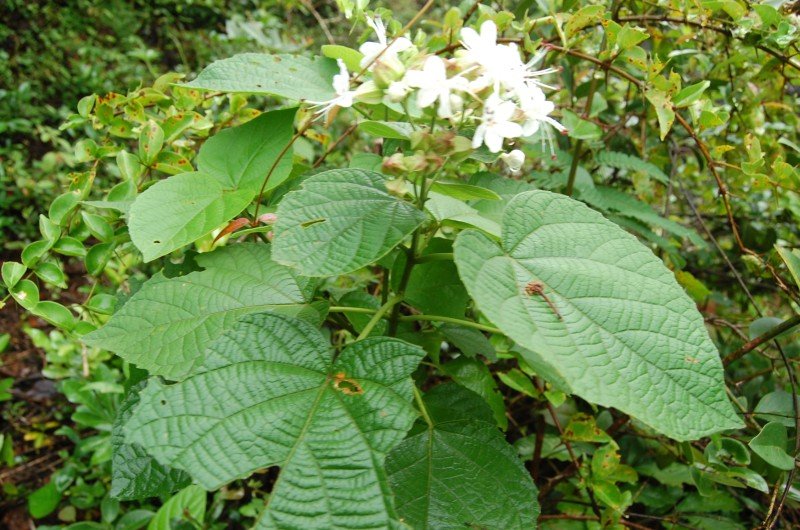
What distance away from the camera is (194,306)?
2.22ft

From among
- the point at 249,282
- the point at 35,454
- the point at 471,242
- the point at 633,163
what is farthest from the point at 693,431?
the point at 35,454

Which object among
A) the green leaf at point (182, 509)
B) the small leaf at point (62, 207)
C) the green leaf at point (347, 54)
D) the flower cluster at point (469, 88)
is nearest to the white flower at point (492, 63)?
the flower cluster at point (469, 88)

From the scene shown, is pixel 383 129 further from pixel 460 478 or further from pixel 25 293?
pixel 25 293

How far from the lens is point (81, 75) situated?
3.05 m

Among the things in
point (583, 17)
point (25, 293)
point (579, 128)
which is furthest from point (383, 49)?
point (25, 293)

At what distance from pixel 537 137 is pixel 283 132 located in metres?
0.46

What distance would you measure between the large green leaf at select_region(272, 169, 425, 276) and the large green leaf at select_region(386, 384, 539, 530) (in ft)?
0.83

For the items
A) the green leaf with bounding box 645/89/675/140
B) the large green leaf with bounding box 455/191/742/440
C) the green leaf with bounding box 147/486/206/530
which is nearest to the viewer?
the large green leaf with bounding box 455/191/742/440

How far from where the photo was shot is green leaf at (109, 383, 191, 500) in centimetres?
61

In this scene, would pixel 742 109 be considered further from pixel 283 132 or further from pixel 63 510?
pixel 63 510

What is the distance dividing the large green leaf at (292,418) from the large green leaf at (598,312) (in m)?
0.12

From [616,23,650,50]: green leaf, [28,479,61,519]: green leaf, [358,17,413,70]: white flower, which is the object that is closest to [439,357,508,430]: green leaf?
[358,17,413,70]: white flower

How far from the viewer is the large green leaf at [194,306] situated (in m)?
0.62

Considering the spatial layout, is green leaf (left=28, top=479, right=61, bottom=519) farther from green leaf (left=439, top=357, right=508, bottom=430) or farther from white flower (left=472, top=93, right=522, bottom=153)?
white flower (left=472, top=93, right=522, bottom=153)
